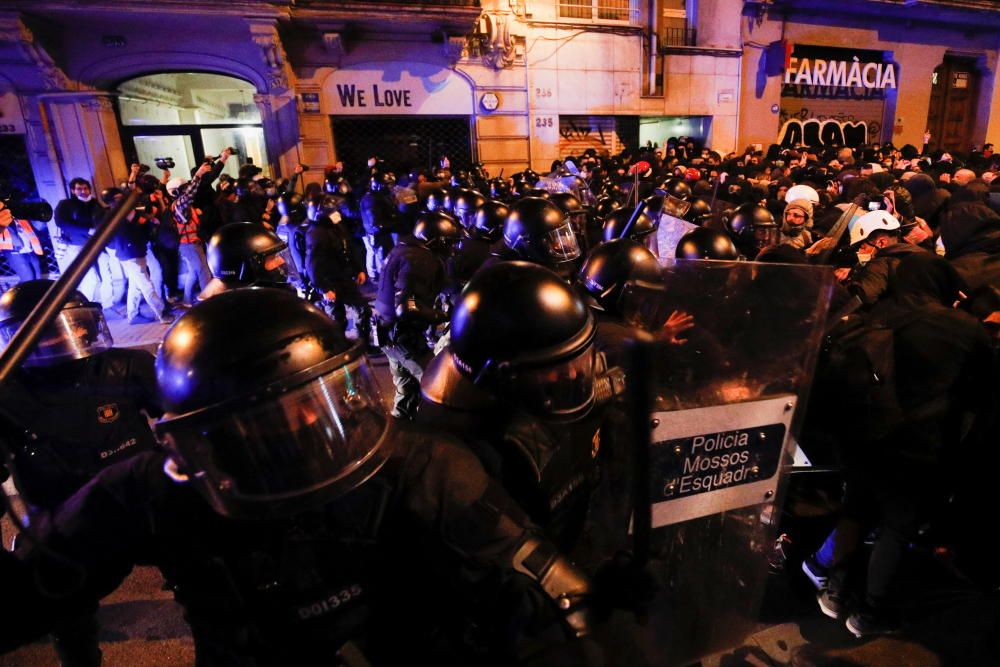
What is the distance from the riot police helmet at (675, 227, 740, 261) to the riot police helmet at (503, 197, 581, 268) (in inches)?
34.1

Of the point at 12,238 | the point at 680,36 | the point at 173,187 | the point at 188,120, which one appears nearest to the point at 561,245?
the point at 12,238

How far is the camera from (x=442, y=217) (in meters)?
5.48

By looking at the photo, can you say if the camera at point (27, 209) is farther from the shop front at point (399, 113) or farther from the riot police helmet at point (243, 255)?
the riot police helmet at point (243, 255)

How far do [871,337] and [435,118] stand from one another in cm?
1407

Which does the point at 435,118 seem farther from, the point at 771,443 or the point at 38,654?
the point at 771,443

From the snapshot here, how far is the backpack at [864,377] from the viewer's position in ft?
8.18

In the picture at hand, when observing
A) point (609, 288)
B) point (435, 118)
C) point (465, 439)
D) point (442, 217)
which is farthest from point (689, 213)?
point (435, 118)

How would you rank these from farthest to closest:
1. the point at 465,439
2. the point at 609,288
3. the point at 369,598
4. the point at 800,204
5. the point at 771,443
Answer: the point at 800,204 → the point at 609,288 → the point at 465,439 → the point at 369,598 → the point at 771,443

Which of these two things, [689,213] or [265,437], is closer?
[265,437]

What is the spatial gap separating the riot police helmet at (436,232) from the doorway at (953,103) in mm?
25200

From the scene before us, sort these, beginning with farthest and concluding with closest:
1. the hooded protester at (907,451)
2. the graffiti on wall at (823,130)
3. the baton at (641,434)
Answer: the graffiti on wall at (823,130) → the hooded protester at (907,451) → the baton at (641,434)

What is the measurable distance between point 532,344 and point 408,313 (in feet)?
9.19

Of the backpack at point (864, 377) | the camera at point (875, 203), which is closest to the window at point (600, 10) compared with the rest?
the camera at point (875, 203)

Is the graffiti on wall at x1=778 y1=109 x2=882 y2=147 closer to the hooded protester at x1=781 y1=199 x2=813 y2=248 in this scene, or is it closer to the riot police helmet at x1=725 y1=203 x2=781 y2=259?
the hooded protester at x1=781 y1=199 x2=813 y2=248
